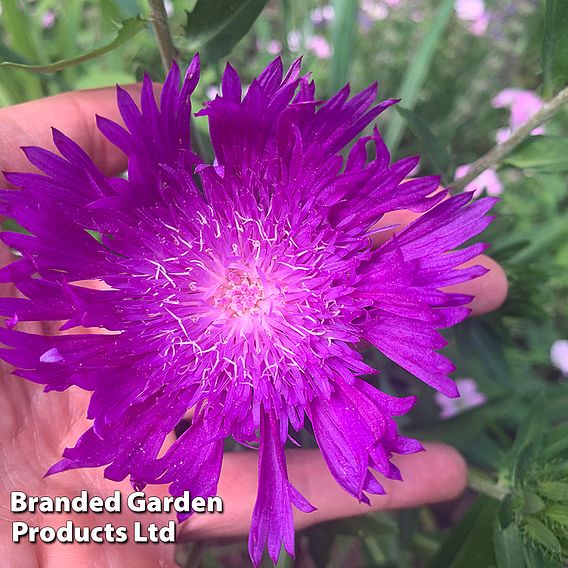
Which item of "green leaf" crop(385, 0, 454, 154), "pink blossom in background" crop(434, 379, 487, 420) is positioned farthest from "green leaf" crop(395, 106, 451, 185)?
"pink blossom in background" crop(434, 379, 487, 420)

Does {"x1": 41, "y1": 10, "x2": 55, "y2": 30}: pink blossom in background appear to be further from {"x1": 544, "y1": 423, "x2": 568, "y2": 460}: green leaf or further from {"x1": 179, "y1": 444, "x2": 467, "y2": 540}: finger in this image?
{"x1": 544, "y1": 423, "x2": 568, "y2": 460}: green leaf

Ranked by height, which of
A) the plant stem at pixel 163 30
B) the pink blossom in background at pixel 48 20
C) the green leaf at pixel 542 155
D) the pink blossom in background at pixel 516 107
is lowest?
the green leaf at pixel 542 155

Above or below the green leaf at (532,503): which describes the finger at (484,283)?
above

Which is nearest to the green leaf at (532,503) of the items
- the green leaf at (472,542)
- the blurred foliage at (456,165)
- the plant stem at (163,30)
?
the blurred foliage at (456,165)

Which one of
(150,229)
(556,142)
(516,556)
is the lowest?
(516,556)

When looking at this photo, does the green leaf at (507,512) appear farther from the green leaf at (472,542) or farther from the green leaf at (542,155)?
the green leaf at (542,155)

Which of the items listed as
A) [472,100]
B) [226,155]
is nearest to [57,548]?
[226,155]

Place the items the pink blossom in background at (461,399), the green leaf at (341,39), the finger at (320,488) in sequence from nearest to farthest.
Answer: the finger at (320,488) < the green leaf at (341,39) < the pink blossom in background at (461,399)

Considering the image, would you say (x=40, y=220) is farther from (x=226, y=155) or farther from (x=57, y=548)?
(x=57, y=548)
